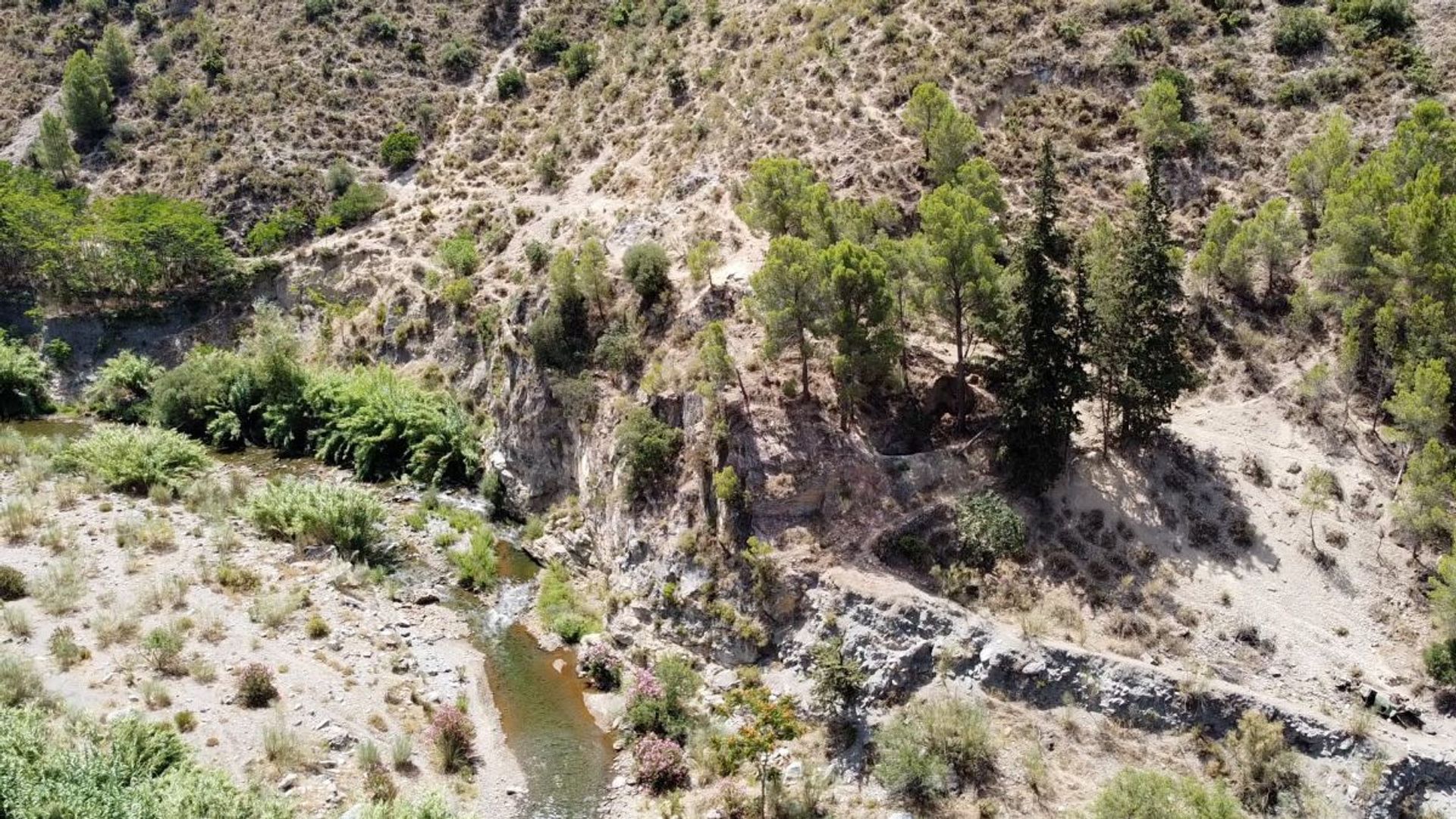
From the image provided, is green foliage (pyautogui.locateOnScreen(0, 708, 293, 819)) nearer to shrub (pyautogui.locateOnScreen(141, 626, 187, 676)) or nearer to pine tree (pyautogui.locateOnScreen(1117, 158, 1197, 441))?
shrub (pyautogui.locateOnScreen(141, 626, 187, 676))

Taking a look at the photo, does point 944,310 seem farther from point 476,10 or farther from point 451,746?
point 476,10

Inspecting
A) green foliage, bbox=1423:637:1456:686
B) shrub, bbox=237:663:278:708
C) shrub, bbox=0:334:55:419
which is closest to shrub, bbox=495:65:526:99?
shrub, bbox=0:334:55:419

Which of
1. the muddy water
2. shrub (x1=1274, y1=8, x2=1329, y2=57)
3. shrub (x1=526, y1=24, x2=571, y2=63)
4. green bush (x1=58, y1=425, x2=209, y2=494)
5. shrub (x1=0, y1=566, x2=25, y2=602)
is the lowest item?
the muddy water

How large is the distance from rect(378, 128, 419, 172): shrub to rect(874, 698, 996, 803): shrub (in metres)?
58.9

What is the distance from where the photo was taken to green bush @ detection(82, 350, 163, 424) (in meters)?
59.2

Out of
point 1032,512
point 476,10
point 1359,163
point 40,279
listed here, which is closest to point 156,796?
point 1032,512

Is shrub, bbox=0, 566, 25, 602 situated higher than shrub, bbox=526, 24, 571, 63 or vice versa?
shrub, bbox=526, 24, 571, 63

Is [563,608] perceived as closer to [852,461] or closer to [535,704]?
[535,704]

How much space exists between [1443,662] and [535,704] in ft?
95.4

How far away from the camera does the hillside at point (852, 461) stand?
29.5 m

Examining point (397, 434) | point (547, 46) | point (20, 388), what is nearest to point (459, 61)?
point (547, 46)

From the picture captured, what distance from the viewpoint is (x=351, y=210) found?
67625mm

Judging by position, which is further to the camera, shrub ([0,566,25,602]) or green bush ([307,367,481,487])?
green bush ([307,367,481,487])

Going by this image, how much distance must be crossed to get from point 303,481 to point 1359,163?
171 ft
